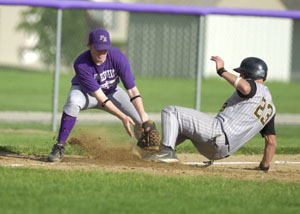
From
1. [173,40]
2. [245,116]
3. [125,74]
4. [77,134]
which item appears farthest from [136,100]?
[173,40]

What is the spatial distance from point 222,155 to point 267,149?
2.07ft

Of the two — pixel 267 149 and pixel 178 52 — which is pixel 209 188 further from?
pixel 178 52

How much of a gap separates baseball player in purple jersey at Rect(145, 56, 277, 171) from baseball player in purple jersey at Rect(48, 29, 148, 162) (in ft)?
1.51

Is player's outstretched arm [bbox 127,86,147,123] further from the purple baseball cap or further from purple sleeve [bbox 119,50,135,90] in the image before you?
the purple baseball cap

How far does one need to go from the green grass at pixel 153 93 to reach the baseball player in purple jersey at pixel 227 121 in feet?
22.6

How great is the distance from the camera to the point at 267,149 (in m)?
7.54

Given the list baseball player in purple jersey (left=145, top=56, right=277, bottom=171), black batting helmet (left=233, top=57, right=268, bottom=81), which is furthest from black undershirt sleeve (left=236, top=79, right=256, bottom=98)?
black batting helmet (left=233, top=57, right=268, bottom=81)

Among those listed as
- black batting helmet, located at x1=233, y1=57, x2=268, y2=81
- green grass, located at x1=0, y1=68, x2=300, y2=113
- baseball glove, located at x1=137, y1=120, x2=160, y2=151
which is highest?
black batting helmet, located at x1=233, y1=57, x2=268, y2=81

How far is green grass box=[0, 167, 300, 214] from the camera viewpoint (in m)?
5.19

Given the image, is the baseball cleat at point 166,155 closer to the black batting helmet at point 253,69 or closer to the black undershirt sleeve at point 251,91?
the black undershirt sleeve at point 251,91

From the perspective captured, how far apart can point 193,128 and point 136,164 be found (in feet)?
3.00

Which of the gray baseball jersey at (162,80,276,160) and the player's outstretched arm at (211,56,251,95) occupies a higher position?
the player's outstretched arm at (211,56,251,95)

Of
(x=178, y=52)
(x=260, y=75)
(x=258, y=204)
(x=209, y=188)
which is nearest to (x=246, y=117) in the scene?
(x=260, y=75)

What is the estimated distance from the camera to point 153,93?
74.8ft
